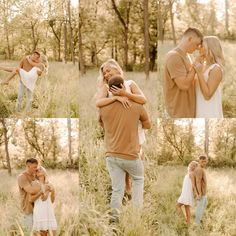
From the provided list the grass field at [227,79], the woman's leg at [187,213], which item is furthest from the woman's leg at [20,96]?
the woman's leg at [187,213]

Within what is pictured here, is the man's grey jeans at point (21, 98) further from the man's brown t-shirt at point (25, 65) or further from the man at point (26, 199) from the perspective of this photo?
the man at point (26, 199)

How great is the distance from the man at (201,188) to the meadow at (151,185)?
4 centimetres

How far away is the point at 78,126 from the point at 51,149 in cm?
24

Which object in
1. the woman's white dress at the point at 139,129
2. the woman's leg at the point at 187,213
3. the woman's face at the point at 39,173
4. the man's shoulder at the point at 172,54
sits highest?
the man's shoulder at the point at 172,54

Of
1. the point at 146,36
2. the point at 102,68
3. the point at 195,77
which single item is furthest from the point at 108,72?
the point at 195,77

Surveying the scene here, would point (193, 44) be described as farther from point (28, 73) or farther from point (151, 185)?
point (28, 73)

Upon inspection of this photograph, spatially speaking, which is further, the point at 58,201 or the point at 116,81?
the point at 58,201

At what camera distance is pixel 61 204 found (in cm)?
407

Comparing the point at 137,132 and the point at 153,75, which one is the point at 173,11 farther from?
the point at 137,132

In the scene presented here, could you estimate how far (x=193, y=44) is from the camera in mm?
3998

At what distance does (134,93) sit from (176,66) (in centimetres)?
33

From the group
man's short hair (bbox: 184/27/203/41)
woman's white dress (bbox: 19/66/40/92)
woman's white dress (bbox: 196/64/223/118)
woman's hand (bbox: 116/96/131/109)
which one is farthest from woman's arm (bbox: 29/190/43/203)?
man's short hair (bbox: 184/27/203/41)

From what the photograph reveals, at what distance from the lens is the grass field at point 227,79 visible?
4.04 m

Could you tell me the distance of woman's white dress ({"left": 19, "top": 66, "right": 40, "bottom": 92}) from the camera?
407cm
